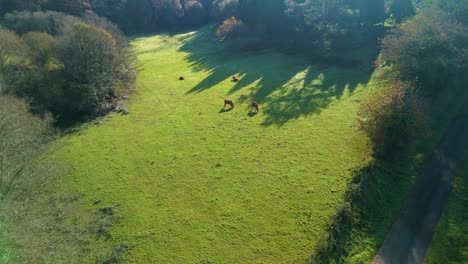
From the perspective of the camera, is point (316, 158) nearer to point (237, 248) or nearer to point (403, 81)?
point (237, 248)

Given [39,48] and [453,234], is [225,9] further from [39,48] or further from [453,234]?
[453,234]

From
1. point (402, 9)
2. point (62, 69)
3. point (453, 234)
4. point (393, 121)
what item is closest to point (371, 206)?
point (453, 234)

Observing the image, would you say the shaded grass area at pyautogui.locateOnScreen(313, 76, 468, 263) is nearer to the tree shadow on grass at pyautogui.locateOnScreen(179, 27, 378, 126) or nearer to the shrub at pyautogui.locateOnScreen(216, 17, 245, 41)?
the tree shadow on grass at pyautogui.locateOnScreen(179, 27, 378, 126)

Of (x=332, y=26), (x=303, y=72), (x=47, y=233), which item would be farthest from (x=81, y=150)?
(x=332, y=26)

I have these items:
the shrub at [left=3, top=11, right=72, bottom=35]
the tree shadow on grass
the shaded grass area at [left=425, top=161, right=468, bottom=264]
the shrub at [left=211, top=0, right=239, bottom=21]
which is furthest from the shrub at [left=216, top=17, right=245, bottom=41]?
the shaded grass area at [left=425, top=161, right=468, bottom=264]

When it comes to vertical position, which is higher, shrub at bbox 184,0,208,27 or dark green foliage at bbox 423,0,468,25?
dark green foliage at bbox 423,0,468,25

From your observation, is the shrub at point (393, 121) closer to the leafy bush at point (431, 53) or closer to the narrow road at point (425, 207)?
the narrow road at point (425, 207)
